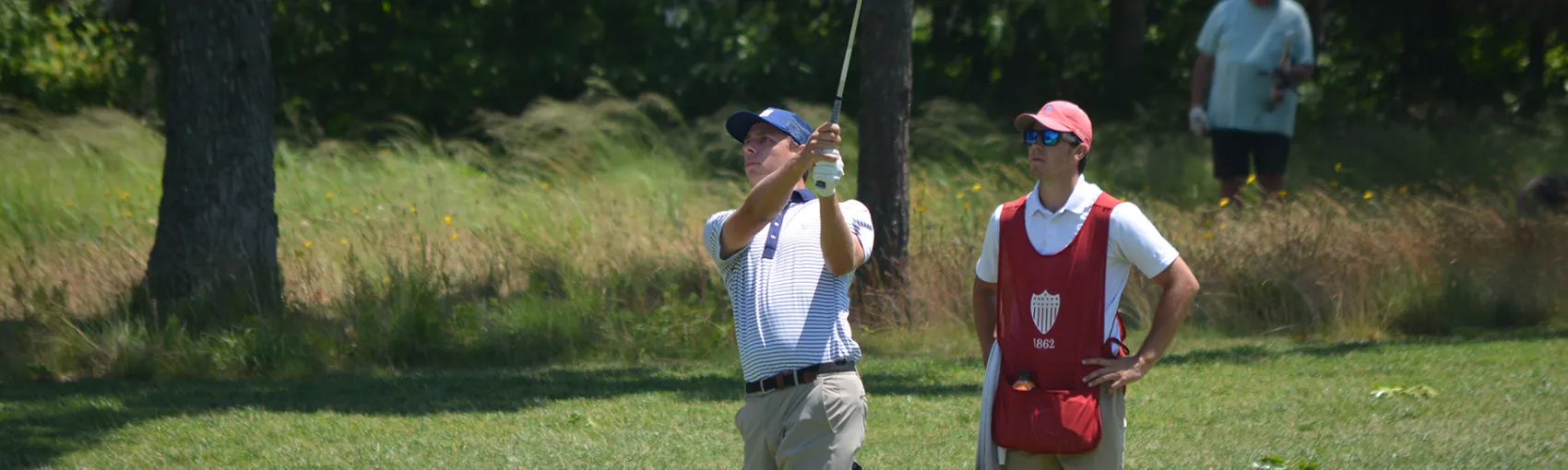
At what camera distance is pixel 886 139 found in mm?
10570

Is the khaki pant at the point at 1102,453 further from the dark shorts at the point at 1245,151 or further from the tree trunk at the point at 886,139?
the dark shorts at the point at 1245,151

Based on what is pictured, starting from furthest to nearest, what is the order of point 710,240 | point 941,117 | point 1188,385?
1. point 941,117
2. point 1188,385
3. point 710,240

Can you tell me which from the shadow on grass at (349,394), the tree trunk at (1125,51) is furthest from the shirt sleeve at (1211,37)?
the tree trunk at (1125,51)

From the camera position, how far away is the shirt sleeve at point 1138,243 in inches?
164

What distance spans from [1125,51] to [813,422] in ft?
59.1

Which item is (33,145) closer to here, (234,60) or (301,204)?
Answer: (301,204)

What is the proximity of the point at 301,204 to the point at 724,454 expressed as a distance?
29.3 feet

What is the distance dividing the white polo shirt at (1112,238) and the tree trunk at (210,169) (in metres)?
6.91

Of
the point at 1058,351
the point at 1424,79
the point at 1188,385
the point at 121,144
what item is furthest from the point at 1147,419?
the point at 1424,79

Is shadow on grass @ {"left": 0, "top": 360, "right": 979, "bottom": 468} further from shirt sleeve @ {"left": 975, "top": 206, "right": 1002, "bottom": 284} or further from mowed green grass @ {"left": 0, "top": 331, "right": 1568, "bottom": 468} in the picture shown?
shirt sleeve @ {"left": 975, "top": 206, "right": 1002, "bottom": 284}

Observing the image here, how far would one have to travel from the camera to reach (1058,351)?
416 cm

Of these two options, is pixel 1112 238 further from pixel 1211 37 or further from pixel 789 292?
pixel 1211 37

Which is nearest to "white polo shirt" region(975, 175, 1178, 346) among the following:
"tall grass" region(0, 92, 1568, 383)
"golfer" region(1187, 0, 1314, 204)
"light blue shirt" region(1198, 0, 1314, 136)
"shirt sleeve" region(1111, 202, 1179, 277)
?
"shirt sleeve" region(1111, 202, 1179, 277)

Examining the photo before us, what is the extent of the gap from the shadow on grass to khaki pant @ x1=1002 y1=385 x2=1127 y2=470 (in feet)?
14.0
